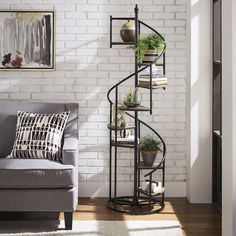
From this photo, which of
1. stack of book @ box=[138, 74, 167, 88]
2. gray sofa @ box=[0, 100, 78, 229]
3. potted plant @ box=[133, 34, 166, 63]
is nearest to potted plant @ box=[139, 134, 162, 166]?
stack of book @ box=[138, 74, 167, 88]

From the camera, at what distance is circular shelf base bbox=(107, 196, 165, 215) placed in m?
5.17

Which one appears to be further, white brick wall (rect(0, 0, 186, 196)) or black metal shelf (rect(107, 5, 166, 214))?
white brick wall (rect(0, 0, 186, 196))

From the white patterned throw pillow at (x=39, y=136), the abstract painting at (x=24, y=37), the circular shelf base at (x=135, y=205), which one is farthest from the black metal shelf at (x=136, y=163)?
the abstract painting at (x=24, y=37)

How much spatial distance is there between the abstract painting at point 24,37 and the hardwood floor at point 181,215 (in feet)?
4.91

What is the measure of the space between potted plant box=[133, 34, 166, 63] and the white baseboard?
52.5 inches

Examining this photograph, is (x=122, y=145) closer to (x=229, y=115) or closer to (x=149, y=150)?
(x=149, y=150)

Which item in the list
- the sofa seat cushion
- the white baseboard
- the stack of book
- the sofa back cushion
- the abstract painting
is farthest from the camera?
the white baseboard

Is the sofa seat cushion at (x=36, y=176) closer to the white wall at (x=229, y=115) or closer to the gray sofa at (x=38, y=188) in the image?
the gray sofa at (x=38, y=188)

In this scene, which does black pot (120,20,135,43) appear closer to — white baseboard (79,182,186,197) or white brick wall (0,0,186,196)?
white brick wall (0,0,186,196)

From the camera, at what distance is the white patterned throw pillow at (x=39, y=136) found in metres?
5.00

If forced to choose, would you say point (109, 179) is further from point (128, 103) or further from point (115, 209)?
point (128, 103)

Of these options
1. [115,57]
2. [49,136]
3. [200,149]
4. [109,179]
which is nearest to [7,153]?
[49,136]

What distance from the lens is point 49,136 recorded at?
5.05m

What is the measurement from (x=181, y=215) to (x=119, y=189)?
3.05 ft
